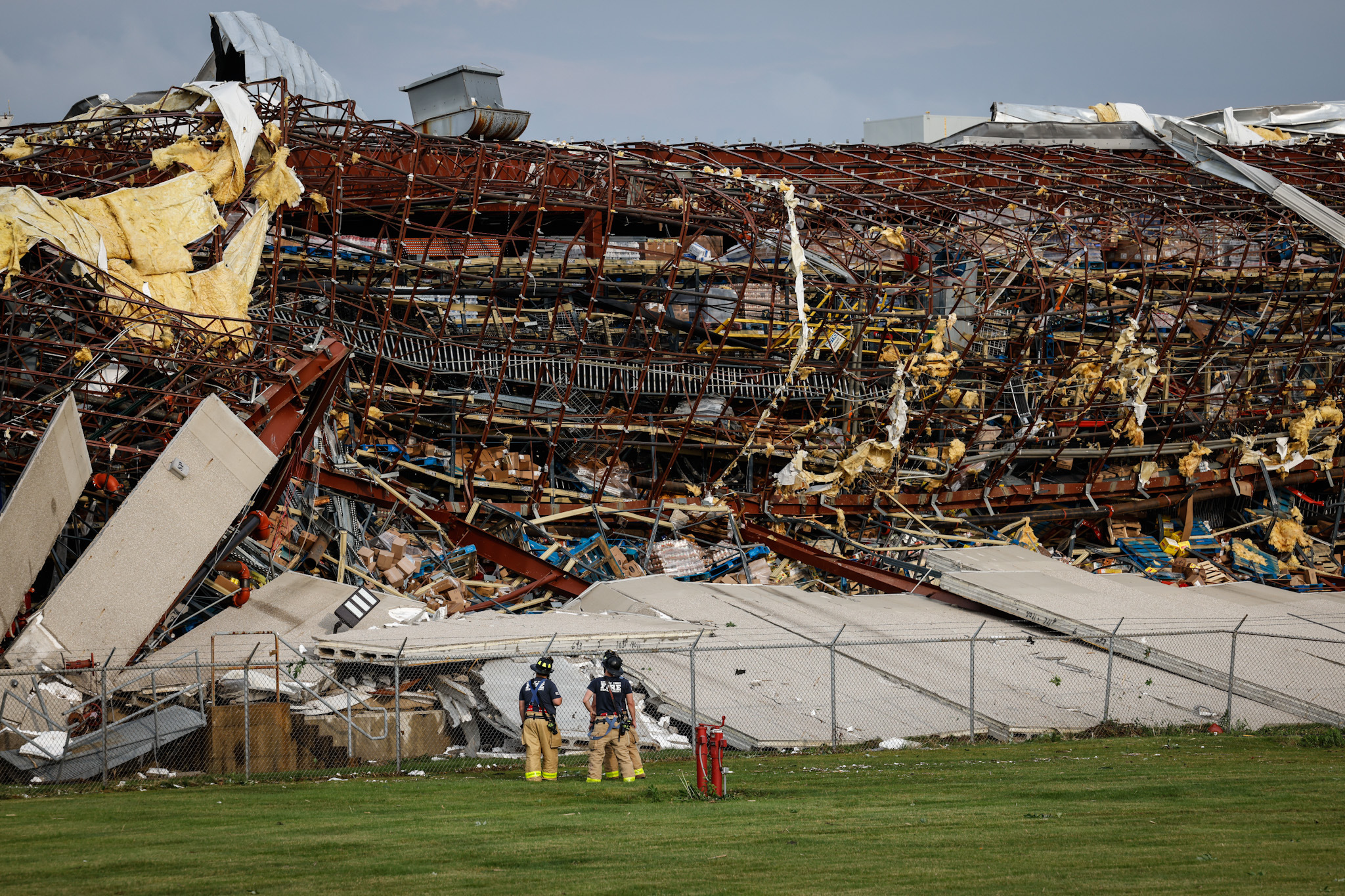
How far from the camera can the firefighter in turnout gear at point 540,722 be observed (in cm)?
1230

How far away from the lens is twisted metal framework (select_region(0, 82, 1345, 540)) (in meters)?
22.1

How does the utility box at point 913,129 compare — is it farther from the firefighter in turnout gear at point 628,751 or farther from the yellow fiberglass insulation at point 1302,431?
the firefighter in turnout gear at point 628,751

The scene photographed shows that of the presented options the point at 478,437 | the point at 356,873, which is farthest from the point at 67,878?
the point at 478,437

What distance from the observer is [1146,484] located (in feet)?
89.0

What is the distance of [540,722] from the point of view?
486 inches

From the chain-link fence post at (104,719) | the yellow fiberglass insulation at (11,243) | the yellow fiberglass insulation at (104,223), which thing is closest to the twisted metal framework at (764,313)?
the yellow fiberglass insulation at (104,223)

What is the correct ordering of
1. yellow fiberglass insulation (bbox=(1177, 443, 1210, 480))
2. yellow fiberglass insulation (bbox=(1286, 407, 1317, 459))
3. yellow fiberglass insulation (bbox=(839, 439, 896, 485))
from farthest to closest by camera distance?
yellow fiberglass insulation (bbox=(1286, 407, 1317, 459))
yellow fiberglass insulation (bbox=(1177, 443, 1210, 480))
yellow fiberglass insulation (bbox=(839, 439, 896, 485))

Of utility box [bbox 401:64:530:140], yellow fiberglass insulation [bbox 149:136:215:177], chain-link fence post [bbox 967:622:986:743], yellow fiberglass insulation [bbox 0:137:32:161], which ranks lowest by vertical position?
chain-link fence post [bbox 967:622:986:743]

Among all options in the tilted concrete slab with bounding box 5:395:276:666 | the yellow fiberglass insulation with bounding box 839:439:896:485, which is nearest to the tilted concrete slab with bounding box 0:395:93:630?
the tilted concrete slab with bounding box 5:395:276:666

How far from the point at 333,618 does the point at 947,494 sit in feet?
44.9

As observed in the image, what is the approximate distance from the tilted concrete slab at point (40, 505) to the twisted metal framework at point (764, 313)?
12.2ft

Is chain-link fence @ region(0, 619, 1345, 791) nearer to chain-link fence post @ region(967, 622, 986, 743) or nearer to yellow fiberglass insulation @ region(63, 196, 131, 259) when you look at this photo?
chain-link fence post @ region(967, 622, 986, 743)

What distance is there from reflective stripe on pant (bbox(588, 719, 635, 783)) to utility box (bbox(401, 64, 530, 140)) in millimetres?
19024

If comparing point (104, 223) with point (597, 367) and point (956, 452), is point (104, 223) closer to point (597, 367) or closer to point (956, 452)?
point (597, 367)
